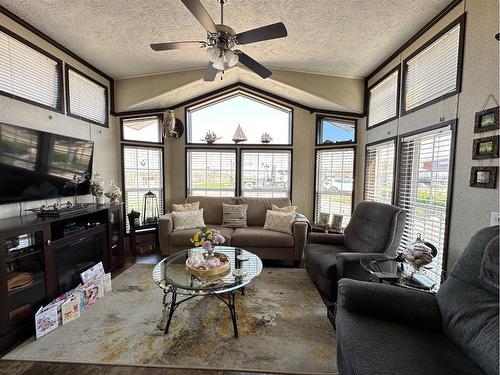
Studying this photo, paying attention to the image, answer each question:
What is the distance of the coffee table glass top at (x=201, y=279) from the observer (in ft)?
6.31

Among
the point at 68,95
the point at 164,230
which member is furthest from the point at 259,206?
the point at 68,95

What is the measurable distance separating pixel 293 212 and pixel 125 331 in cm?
275

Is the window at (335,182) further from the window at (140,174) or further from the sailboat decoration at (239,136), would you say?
the window at (140,174)

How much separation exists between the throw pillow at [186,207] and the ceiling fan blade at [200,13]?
2798 millimetres

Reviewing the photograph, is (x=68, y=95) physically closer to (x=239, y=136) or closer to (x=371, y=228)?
(x=239, y=136)

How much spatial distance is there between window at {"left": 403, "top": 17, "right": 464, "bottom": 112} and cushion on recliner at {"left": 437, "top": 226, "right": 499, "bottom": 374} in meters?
1.49

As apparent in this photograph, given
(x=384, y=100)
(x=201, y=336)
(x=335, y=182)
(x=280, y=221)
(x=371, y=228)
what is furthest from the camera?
(x=335, y=182)

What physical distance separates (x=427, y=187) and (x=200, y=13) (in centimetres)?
263

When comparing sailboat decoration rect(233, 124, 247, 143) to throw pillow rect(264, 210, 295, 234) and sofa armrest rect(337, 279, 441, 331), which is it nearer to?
throw pillow rect(264, 210, 295, 234)

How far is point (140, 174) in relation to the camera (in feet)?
13.7

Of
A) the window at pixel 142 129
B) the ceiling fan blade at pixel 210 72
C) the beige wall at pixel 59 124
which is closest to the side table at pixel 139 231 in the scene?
the beige wall at pixel 59 124

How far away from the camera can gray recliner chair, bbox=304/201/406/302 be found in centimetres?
232

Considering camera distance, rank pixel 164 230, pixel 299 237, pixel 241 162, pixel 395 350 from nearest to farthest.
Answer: pixel 395 350, pixel 299 237, pixel 164 230, pixel 241 162

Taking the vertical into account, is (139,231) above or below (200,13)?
below
